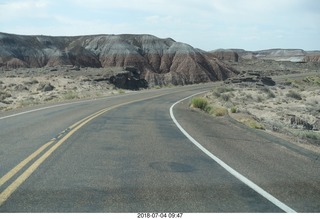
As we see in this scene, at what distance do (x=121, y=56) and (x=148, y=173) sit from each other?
347 feet

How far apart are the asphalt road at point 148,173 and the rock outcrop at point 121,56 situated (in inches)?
3255

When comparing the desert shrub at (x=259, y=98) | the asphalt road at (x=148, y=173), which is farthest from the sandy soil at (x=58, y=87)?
the asphalt road at (x=148, y=173)

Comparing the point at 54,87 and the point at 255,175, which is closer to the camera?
the point at 255,175

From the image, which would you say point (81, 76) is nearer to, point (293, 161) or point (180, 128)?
point (180, 128)

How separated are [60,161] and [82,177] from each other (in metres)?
1.60

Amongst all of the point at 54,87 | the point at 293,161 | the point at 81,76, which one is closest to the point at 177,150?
the point at 293,161

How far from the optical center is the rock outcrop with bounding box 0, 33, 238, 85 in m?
101

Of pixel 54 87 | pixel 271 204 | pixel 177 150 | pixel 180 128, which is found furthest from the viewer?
pixel 54 87

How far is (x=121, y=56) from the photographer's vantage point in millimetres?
112000

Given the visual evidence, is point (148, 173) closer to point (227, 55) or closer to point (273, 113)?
point (273, 113)

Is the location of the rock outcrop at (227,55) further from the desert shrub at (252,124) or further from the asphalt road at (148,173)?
the asphalt road at (148,173)

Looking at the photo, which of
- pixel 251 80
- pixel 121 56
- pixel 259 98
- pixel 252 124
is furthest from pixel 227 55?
pixel 252 124

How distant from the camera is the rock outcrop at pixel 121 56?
101 metres

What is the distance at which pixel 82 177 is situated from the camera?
7.44 metres
